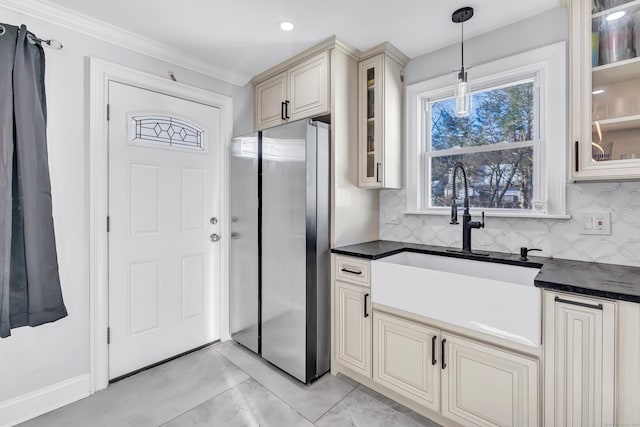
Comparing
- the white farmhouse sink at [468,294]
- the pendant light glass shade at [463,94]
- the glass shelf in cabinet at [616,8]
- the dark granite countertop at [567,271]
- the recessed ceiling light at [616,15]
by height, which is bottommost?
the white farmhouse sink at [468,294]

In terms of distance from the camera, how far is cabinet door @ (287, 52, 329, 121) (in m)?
A: 2.25

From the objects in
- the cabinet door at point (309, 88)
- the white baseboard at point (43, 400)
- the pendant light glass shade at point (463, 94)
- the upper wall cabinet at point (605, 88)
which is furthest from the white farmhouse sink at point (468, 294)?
the white baseboard at point (43, 400)

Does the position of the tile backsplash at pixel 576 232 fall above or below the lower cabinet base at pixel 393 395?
above

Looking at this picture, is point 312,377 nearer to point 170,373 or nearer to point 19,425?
point 170,373

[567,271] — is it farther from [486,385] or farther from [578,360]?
[486,385]

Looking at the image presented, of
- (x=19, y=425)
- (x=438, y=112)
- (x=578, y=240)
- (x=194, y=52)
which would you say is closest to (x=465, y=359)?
(x=578, y=240)

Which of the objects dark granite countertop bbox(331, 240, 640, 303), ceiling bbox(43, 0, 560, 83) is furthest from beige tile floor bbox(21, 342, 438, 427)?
ceiling bbox(43, 0, 560, 83)

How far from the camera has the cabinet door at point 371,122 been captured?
229cm

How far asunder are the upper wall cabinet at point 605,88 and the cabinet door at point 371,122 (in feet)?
3.68

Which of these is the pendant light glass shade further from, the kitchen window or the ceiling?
the kitchen window

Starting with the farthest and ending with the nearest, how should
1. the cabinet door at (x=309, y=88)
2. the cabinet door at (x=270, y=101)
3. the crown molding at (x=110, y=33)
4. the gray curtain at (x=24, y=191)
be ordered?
the cabinet door at (x=270, y=101) < the cabinet door at (x=309, y=88) < the crown molding at (x=110, y=33) < the gray curtain at (x=24, y=191)

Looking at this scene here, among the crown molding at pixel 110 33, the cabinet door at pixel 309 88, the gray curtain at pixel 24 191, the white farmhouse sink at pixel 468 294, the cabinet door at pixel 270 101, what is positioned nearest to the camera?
the white farmhouse sink at pixel 468 294

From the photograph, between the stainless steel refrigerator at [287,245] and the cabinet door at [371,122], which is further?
the cabinet door at [371,122]

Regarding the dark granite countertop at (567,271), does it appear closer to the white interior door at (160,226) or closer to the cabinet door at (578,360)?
the cabinet door at (578,360)
